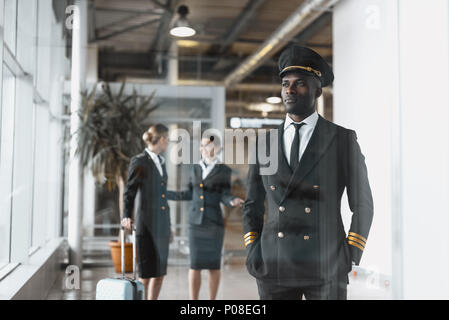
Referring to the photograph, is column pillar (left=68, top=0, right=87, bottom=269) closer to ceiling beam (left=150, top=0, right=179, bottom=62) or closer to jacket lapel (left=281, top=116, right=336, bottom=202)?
ceiling beam (left=150, top=0, right=179, bottom=62)

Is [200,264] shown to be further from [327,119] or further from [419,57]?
[419,57]

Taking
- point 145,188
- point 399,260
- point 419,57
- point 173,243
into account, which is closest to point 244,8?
point 419,57

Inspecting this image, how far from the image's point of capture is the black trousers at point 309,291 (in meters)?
2.30

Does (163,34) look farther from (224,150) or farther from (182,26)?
(224,150)

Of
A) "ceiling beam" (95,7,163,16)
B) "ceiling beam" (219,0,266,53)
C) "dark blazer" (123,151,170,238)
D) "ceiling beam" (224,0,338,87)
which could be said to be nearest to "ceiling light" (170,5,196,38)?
"ceiling beam" (95,7,163,16)

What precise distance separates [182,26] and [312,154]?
1720mm

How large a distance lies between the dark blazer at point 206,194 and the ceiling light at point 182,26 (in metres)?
1.10

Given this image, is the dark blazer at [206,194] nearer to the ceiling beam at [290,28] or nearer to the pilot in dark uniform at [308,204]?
the pilot in dark uniform at [308,204]

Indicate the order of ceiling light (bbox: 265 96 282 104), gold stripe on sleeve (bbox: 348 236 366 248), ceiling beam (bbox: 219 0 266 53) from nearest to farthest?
gold stripe on sleeve (bbox: 348 236 366 248) → ceiling light (bbox: 265 96 282 104) → ceiling beam (bbox: 219 0 266 53)

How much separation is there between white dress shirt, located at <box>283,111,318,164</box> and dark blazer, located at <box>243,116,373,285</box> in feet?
0.08

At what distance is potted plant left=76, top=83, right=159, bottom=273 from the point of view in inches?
114

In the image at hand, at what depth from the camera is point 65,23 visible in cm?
255

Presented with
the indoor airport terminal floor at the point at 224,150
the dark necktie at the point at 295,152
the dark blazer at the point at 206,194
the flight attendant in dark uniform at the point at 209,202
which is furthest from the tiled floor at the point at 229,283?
the dark necktie at the point at 295,152

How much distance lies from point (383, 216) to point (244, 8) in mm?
1820
